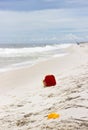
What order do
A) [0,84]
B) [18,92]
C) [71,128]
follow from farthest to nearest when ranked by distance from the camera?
[0,84] → [18,92] → [71,128]

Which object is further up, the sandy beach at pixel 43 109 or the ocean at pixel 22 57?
the ocean at pixel 22 57

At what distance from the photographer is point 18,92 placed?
29.3ft

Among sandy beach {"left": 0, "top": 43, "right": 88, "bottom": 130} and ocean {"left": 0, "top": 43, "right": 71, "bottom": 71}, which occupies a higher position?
ocean {"left": 0, "top": 43, "right": 71, "bottom": 71}

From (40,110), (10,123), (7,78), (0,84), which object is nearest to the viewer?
(10,123)

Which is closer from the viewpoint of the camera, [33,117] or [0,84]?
[33,117]

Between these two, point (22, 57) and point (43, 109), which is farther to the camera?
point (22, 57)

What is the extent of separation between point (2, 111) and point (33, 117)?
1.22 meters

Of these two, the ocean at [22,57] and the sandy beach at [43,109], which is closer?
the sandy beach at [43,109]

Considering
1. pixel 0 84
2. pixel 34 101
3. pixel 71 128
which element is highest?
pixel 0 84

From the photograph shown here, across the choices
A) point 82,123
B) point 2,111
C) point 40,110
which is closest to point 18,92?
point 2,111

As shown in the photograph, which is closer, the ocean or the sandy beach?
the sandy beach

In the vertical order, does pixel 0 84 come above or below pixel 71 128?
above

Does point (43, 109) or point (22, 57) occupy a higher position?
point (22, 57)

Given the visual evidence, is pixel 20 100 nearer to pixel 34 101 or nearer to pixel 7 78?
pixel 34 101
